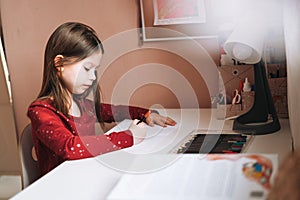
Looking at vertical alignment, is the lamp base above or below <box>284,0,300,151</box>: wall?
below

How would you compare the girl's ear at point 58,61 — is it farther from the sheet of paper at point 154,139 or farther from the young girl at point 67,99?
the sheet of paper at point 154,139

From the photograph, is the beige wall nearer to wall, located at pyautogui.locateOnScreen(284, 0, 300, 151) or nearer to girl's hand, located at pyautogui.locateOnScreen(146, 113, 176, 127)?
girl's hand, located at pyautogui.locateOnScreen(146, 113, 176, 127)

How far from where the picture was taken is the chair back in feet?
5.09

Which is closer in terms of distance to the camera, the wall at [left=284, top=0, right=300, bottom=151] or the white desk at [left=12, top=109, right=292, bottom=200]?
the white desk at [left=12, top=109, right=292, bottom=200]

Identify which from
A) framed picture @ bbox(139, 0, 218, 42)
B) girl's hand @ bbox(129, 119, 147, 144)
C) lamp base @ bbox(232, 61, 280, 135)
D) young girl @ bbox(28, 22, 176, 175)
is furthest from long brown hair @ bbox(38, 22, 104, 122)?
lamp base @ bbox(232, 61, 280, 135)

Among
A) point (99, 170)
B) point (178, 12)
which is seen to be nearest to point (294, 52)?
point (99, 170)

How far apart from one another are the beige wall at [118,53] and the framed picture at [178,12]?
0.09m

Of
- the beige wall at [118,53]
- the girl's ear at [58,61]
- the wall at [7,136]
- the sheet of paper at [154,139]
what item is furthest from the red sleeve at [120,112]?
the wall at [7,136]

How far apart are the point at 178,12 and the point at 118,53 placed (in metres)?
0.31

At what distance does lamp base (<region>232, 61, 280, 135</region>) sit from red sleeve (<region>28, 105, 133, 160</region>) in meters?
0.38

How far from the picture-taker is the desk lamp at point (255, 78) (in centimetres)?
141

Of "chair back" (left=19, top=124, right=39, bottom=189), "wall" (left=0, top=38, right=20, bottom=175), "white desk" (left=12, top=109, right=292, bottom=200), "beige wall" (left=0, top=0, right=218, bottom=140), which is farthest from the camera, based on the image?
"wall" (left=0, top=38, right=20, bottom=175)

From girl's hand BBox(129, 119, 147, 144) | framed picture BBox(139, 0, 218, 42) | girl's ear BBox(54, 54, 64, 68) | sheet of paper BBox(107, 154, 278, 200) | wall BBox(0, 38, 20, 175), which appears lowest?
wall BBox(0, 38, 20, 175)

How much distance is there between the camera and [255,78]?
5.00ft
